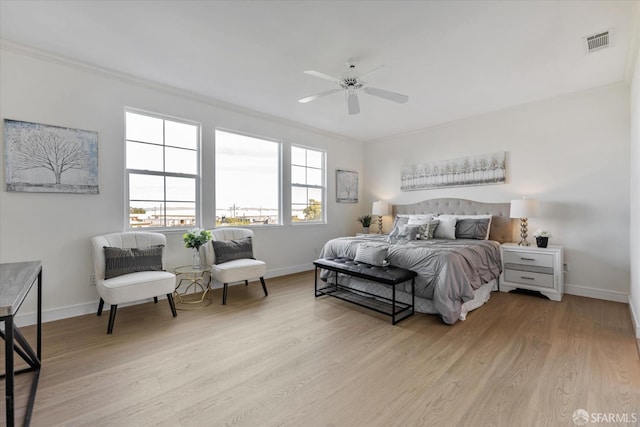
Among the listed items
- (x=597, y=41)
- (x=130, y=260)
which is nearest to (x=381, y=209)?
(x=597, y=41)

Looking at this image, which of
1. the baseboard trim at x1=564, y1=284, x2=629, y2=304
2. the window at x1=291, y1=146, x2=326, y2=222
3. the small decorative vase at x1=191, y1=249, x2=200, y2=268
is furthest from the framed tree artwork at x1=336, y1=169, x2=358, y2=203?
the baseboard trim at x1=564, y1=284, x2=629, y2=304

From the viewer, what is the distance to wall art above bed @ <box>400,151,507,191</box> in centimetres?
450

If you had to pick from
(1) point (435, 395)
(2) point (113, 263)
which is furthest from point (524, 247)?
(2) point (113, 263)

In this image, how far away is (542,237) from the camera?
3.75 metres

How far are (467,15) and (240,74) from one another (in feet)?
7.84

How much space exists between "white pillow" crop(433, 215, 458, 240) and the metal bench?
1606mm

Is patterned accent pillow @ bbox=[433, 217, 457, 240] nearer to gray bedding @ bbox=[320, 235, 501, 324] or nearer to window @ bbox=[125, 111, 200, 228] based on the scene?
gray bedding @ bbox=[320, 235, 501, 324]

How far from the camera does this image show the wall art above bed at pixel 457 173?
450 centimetres

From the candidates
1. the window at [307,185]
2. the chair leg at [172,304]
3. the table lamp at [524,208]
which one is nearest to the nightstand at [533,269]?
the table lamp at [524,208]

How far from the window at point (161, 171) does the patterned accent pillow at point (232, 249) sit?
24.7 inches

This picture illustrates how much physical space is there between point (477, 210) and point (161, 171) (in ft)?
16.2

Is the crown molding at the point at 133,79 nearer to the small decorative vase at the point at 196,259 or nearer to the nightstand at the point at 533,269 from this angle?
the small decorative vase at the point at 196,259

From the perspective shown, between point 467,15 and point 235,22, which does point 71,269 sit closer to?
point 235,22

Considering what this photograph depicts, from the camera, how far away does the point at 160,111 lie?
3654 mm
